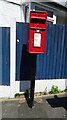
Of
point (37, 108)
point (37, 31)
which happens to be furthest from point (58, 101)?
point (37, 31)

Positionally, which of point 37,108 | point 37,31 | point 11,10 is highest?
point 11,10

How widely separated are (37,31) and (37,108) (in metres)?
1.94

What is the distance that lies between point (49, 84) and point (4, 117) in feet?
6.03

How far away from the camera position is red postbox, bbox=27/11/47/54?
12.1 ft

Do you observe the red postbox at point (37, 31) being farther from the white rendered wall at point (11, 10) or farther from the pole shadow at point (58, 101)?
the white rendered wall at point (11, 10)

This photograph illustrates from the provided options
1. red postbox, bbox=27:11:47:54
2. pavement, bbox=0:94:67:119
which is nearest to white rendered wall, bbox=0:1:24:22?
red postbox, bbox=27:11:47:54

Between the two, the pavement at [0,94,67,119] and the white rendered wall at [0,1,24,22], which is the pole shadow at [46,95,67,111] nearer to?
the pavement at [0,94,67,119]

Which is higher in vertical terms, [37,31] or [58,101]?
[37,31]

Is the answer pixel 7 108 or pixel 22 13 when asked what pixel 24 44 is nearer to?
pixel 7 108

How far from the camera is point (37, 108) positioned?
163 inches

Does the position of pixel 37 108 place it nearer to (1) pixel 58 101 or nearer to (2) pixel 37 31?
(1) pixel 58 101

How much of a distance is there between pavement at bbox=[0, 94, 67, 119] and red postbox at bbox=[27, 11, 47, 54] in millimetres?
1474

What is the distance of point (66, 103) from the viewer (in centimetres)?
449

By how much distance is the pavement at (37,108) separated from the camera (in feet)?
12.5
